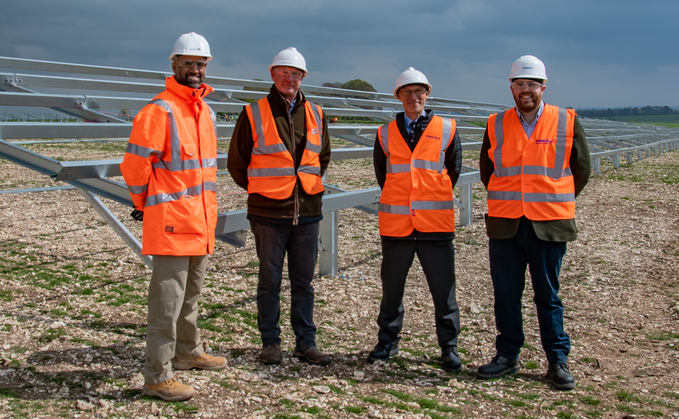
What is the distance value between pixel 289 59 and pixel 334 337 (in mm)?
2081

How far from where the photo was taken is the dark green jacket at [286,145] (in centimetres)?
Answer: 346

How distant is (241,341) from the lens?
3900 mm

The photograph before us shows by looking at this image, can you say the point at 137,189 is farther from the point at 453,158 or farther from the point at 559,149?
the point at 559,149

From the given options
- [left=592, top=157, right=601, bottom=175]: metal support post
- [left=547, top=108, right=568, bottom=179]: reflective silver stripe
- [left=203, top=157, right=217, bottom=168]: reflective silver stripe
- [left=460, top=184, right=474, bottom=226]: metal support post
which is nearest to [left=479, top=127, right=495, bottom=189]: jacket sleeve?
[left=547, top=108, right=568, bottom=179]: reflective silver stripe

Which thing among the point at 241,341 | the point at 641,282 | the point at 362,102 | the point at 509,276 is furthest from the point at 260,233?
the point at 362,102

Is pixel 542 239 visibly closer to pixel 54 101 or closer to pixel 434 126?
pixel 434 126

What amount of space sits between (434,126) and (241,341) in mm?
2034

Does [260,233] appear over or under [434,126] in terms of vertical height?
under

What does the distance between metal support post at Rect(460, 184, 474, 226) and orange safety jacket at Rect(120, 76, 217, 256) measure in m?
5.57

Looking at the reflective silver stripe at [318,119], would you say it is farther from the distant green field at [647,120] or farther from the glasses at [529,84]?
the distant green field at [647,120]

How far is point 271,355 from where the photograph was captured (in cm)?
350

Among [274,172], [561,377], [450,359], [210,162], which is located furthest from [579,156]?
[210,162]

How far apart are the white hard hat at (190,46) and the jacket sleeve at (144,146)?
36cm

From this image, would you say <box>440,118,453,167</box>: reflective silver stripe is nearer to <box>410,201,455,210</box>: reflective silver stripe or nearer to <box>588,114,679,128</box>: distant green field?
<box>410,201,455,210</box>: reflective silver stripe
